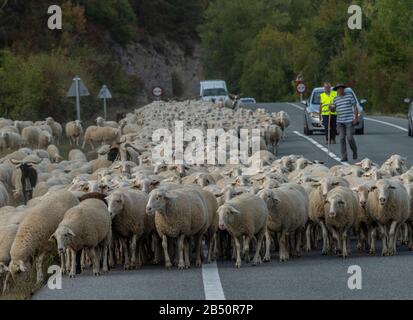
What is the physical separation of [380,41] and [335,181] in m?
59.1

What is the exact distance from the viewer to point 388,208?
17094 millimetres

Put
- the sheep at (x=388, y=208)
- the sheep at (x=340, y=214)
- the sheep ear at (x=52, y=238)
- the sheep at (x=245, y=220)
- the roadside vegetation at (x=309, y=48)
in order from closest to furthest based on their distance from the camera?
the sheep ear at (x=52, y=238) → the sheep at (x=245, y=220) → the sheep at (x=340, y=214) → the sheep at (x=388, y=208) → the roadside vegetation at (x=309, y=48)

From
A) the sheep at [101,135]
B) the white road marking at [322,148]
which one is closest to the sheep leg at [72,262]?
the white road marking at [322,148]

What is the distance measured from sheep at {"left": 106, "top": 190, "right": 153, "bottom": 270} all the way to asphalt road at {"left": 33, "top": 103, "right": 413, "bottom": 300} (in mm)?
467

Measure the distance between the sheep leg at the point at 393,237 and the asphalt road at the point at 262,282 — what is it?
0.44 ft

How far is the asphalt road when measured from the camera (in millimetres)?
13188

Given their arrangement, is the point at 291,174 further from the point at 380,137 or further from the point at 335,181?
the point at 380,137

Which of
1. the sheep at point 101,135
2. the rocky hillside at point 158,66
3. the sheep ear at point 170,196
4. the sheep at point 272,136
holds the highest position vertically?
the sheep ear at point 170,196

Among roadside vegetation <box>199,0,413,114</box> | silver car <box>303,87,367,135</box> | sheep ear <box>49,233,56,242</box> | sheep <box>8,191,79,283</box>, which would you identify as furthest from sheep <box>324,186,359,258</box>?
roadside vegetation <box>199,0,413,114</box>

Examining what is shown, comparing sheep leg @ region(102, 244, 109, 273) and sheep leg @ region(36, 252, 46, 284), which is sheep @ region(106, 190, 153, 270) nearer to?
sheep leg @ region(102, 244, 109, 273)

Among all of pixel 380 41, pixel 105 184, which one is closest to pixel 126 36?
pixel 380 41

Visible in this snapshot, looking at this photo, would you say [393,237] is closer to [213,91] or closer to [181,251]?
[181,251]

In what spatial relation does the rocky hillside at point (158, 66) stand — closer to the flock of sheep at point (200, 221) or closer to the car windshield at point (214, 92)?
the car windshield at point (214, 92)

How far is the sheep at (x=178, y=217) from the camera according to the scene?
1611 centimetres
